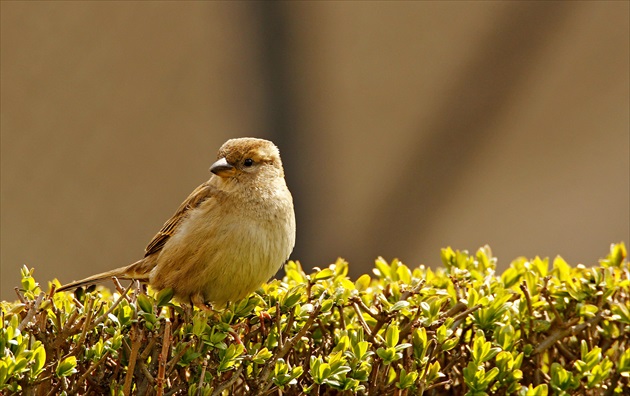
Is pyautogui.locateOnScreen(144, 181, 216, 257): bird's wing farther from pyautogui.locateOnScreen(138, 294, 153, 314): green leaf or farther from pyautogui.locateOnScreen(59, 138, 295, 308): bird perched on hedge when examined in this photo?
pyautogui.locateOnScreen(138, 294, 153, 314): green leaf

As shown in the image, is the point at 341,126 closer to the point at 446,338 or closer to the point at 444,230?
the point at 444,230

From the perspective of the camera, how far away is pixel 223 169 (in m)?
2.94

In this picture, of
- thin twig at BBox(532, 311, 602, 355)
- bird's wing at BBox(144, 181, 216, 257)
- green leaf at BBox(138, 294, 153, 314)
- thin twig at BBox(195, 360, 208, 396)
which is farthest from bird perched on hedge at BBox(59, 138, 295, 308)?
thin twig at BBox(532, 311, 602, 355)

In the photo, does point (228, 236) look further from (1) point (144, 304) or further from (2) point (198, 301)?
(1) point (144, 304)

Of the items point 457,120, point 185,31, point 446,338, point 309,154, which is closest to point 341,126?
point 309,154

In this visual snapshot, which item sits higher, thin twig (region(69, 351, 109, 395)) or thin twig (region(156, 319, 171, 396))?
thin twig (region(156, 319, 171, 396))

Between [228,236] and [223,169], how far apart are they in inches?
11.2

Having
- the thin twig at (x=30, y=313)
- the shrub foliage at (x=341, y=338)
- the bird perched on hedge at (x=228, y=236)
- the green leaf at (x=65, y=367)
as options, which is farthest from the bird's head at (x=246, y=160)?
the green leaf at (x=65, y=367)

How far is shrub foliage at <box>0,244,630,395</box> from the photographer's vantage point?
7.16 ft

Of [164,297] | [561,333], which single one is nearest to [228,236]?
[164,297]

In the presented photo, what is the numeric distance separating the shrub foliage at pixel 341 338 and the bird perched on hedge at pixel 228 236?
111 millimetres

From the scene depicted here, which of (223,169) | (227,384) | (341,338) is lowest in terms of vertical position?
(227,384)

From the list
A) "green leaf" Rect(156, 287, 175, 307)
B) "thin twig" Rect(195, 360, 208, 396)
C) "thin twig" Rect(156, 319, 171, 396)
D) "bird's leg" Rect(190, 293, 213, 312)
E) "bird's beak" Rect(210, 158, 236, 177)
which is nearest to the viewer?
"thin twig" Rect(156, 319, 171, 396)

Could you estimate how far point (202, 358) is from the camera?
226 centimetres
